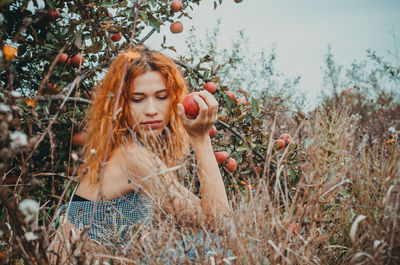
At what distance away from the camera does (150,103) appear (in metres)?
1.68

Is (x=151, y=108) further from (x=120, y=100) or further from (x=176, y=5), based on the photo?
(x=176, y=5)

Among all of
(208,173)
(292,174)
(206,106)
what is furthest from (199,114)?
(292,174)

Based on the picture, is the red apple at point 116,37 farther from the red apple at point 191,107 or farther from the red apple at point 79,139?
the red apple at point 191,107

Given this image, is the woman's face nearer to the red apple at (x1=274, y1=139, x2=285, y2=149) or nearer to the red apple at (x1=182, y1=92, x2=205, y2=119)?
the red apple at (x1=182, y1=92, x2=205, y2=119)

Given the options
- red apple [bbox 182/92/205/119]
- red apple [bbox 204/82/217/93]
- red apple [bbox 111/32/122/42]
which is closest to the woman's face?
red apple [bbox 182/92/205/119]

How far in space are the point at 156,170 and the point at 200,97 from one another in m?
0.51

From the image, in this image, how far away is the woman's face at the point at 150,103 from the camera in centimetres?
166

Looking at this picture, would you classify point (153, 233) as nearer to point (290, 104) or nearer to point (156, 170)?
point (156, 170)

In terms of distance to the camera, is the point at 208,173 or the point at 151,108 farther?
A: the point at 151,108

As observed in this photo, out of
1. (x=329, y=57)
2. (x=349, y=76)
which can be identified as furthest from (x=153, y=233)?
(x=349, y=76)

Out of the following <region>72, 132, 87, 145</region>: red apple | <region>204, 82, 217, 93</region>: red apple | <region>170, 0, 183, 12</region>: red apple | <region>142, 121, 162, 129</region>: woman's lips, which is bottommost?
<region>72, 132, 87, 145</region>: red apple

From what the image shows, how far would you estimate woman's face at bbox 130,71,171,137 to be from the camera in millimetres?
1658

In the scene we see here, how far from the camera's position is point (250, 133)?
2.23 m

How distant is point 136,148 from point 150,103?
0.99 ft
